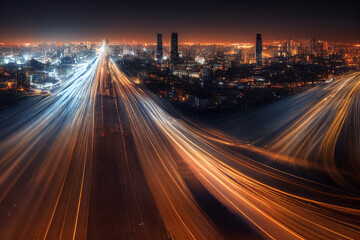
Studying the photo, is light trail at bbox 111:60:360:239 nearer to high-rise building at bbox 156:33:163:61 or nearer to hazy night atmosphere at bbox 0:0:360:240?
hazy night atmosphere at bbox 0:0:360:240

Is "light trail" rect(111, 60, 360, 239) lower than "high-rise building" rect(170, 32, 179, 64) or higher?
lower

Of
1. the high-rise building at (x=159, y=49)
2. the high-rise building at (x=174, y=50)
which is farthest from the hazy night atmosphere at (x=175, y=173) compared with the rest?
the high-rise building at (x=159, y=49)

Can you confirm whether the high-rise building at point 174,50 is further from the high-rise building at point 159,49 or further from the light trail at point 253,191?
the light trail at point 253,191

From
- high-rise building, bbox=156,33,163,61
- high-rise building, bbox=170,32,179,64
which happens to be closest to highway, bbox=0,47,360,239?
high-rise building, bbox=170,32,179,64

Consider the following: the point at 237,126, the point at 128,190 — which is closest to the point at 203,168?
the point at 128,190

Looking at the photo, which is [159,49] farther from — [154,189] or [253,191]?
[253,191]

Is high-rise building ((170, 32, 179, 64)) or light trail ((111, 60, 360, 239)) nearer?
light trail ((111, 60, 360, 239))
